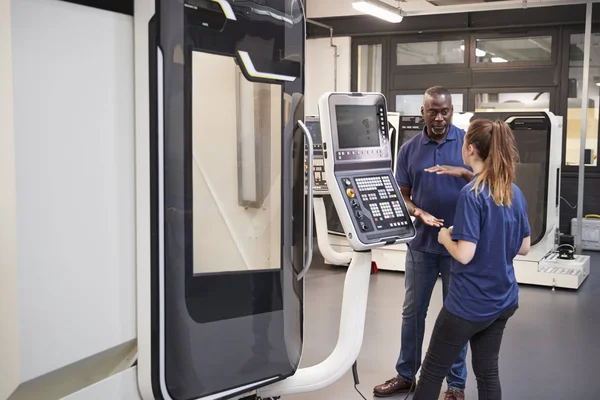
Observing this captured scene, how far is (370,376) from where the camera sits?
163 inches

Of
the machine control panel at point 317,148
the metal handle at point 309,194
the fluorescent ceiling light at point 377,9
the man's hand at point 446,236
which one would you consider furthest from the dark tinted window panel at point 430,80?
the metal handle at point 309,194

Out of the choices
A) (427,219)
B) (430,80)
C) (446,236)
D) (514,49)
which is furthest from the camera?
(430,80)

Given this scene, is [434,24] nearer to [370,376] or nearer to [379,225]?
[370,376]

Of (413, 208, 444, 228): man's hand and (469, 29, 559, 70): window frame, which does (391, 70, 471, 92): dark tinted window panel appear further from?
(413, 208, 444, 228): man's hand

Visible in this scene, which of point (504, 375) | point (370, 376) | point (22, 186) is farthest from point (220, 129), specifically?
point (504, 375)

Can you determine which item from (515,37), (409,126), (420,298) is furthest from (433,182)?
(515,37)

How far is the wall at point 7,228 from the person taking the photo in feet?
4.57

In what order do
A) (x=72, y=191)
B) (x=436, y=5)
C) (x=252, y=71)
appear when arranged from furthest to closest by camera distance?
(x=436, y=5) < (x=252, y=71) < (x=72, y=191)

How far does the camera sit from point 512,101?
10.0 m

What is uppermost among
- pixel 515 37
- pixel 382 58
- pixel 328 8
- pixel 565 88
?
pixel 328 8

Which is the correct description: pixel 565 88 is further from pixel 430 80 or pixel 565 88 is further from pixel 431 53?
pixel 431 53

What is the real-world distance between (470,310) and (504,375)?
1680 millimetres

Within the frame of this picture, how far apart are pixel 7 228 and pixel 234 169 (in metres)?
0.75

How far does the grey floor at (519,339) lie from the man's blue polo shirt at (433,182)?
96 cm
